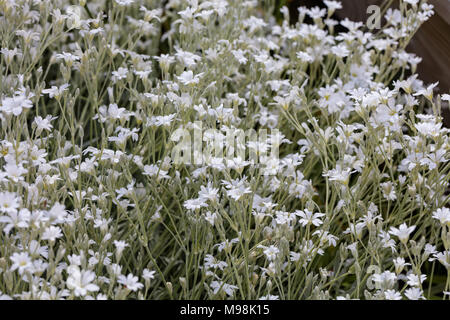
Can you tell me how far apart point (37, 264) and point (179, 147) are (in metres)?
0.47

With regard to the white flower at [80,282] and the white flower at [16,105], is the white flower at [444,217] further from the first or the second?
the white flower at [16,105]

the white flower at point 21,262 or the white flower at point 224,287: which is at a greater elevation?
the white flower at point 21,262

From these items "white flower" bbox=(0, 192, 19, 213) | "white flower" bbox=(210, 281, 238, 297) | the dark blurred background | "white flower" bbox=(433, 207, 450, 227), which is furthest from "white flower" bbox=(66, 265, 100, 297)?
the dark blurred background

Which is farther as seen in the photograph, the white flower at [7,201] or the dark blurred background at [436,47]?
the dark blurred background at [436,47]

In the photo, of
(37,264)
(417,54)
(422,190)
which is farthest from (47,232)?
(417,54)

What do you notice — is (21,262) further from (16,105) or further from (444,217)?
(444,217)

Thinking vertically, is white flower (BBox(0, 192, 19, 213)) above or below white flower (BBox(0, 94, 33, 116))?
below

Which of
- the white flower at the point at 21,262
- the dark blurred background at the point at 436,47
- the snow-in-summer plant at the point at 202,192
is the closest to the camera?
Result: the white flower at the point at 21,262

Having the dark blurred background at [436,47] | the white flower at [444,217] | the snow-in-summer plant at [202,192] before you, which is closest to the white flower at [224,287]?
the snow-in-summer plant at [202,192]

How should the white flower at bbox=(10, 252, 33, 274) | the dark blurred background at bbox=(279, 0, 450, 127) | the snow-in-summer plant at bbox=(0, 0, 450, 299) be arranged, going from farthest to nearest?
the dark blurred background at bbox=(279, 0, 450, 127), the snow-in-summer plant at bbox=(0, 0, 450, 299), the white flower at bbox=(10, 252, 33, 274)

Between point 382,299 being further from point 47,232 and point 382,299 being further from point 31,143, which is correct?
point 31,143

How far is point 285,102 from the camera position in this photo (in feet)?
4.58

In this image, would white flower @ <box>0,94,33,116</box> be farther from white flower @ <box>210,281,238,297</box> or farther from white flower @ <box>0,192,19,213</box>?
white flower @ <box>210,281,238,297</box>

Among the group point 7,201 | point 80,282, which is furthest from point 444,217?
point 7,201
